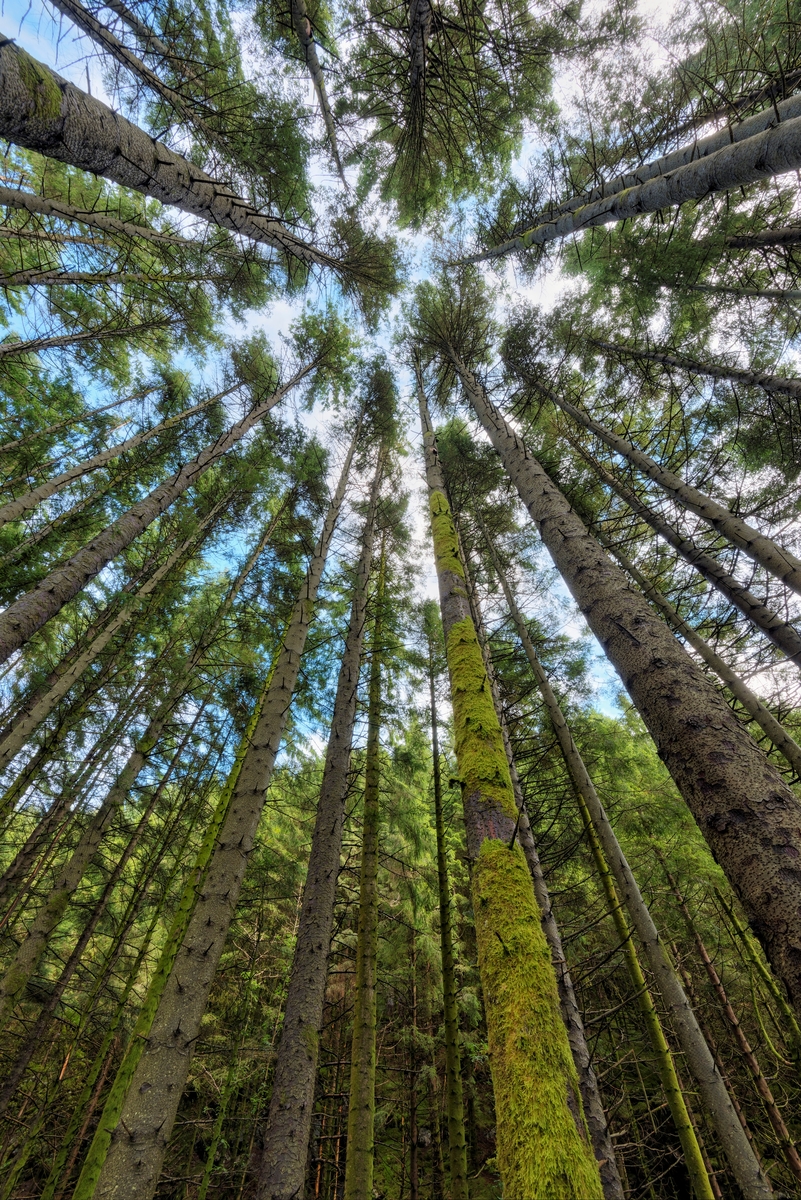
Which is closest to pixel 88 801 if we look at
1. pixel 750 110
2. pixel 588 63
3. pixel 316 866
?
pixel 316 866

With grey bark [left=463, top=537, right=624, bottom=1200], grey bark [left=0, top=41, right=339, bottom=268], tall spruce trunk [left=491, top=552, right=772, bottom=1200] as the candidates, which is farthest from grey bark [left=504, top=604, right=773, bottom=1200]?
grey bark [left=0, top=41, right=339, bottom=268]

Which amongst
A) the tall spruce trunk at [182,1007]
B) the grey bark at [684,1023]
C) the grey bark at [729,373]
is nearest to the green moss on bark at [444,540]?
the tall spruce trunk at [182,1007]

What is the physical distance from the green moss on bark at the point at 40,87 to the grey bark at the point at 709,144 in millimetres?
5403

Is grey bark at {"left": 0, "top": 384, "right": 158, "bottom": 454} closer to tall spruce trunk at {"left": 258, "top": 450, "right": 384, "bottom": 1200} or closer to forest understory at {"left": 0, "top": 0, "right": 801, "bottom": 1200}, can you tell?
forest understory at {"left": 0, "top": 0, "right": 801, "bottom": 1200}

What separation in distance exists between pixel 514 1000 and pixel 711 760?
1391 mm

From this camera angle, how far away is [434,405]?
1155 centimetres

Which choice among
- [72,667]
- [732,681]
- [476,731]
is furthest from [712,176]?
[72,667]

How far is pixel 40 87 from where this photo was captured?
2719mm

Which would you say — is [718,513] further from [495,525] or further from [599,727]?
[599,727]

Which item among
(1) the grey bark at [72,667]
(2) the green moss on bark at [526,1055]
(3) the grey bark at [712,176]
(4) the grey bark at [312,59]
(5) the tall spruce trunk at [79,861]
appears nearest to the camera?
(2) the green moss on bark at [526,1055]

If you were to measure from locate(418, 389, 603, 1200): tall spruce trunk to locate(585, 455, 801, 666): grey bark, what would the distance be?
415cm

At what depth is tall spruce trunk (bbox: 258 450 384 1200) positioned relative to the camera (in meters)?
4.02

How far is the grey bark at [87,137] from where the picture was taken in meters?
2.63

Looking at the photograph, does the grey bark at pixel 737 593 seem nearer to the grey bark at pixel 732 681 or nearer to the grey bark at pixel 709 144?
the grey bark at pixel 732 681
